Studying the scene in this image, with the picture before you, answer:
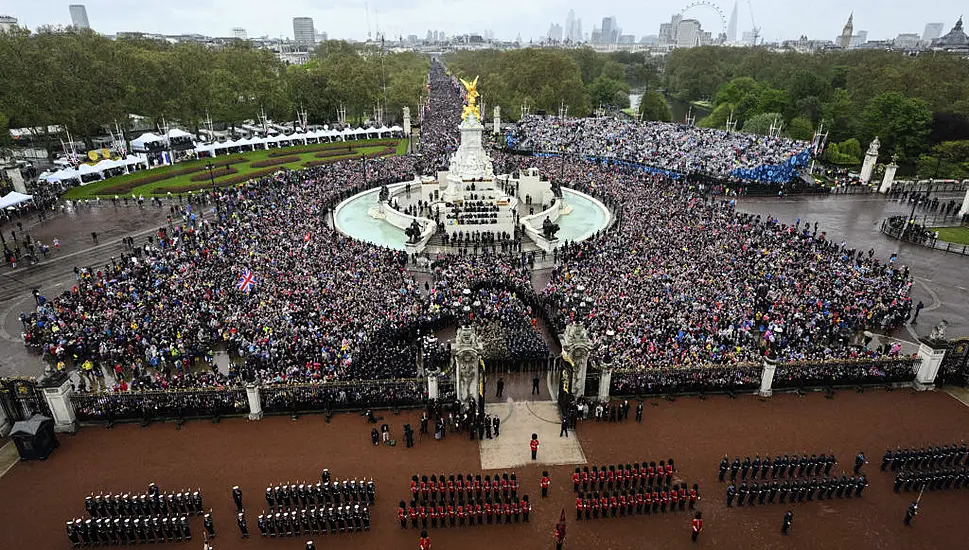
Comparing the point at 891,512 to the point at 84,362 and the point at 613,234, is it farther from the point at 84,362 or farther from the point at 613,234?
the point at 84,362

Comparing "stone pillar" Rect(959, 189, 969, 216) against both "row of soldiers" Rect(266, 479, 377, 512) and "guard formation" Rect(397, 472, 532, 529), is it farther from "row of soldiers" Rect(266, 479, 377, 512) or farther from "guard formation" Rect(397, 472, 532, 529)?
"row of soldiers" Rect(266, 479, 377, 512)

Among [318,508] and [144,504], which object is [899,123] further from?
[144,504]

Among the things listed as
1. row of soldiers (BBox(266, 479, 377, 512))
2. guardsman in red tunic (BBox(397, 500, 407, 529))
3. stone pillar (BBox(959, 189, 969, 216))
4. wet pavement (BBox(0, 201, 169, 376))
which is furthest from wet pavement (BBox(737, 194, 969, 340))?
wet pavement (BBox(0, 201, 169, 376))

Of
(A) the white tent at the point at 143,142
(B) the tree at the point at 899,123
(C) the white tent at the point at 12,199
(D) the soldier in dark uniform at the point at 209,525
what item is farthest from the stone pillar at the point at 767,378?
(A) the white tent at the point at 143,142

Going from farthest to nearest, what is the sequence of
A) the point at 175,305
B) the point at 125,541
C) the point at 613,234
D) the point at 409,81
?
the point at 409,81, the point at 613,234, the point at 175,305, the point at 125,541

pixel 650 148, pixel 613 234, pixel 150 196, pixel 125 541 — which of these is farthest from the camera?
pixel 650 148

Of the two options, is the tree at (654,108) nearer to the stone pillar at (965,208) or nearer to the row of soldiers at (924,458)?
the stone pillar at (965,208)

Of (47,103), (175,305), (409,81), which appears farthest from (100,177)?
(409,81)
